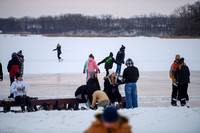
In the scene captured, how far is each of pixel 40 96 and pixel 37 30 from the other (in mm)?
102495

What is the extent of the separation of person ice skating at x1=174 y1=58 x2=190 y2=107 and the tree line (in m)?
80.2

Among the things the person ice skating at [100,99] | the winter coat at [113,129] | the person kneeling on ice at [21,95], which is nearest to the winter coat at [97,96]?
the person ice skating at [100,99]

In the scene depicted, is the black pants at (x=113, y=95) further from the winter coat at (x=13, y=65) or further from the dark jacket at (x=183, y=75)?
the winter coat at (x=13, y=65)

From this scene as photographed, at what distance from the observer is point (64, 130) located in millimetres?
5832

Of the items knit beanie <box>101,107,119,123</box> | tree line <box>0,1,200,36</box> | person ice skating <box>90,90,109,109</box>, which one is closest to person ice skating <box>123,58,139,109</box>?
person ice skating <box>90,90,109,109</box>

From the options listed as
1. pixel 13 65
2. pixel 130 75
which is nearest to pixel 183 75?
pixel 130 75

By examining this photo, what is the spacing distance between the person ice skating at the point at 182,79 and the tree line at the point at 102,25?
8018 cm

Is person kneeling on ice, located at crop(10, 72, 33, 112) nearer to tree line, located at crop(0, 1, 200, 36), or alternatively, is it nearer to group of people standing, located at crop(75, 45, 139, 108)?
group of people standing, located at crop(75, 45, 139, 108)

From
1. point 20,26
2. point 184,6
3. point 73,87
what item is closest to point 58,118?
point 73,87

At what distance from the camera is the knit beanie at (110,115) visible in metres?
3.08

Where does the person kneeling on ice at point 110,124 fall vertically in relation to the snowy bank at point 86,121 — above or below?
above

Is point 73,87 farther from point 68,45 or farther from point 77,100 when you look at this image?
point 68,45

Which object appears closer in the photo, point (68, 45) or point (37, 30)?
point (68, 45)

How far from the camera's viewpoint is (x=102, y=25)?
351 feet
